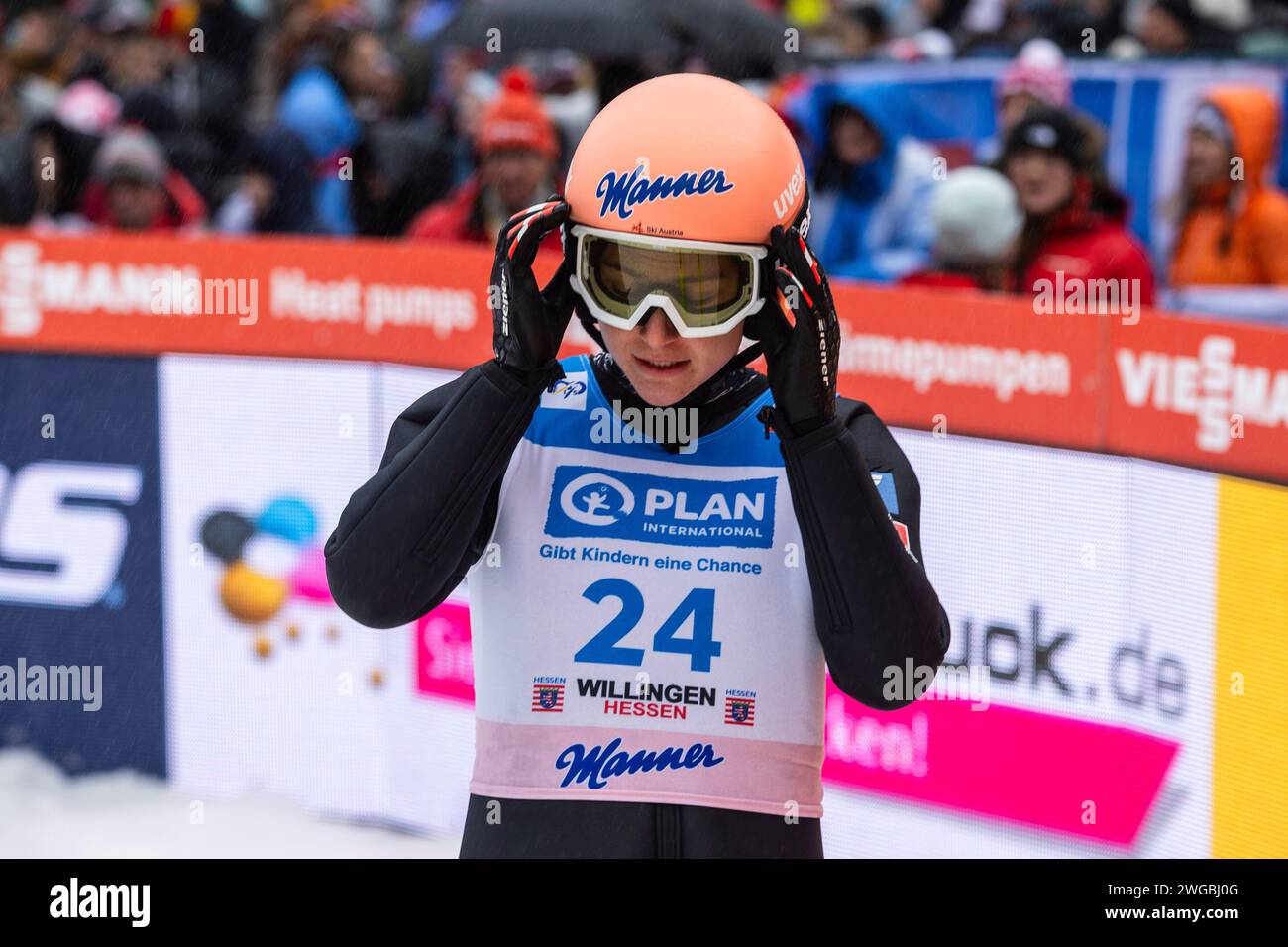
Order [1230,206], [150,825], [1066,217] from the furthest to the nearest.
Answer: [1230,206] < [1066,217] < [150,825]

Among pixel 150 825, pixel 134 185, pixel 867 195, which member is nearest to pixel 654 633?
pixel 150 825

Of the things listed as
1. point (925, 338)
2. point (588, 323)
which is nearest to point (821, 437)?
point (588, 323)

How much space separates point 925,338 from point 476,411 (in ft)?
9.77

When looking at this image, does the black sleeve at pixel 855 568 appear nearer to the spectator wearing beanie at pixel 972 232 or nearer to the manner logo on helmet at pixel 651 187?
the manner logo on helmet at pixel 651 187

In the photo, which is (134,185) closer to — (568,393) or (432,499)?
(568,393)

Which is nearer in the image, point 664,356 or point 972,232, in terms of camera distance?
point 664,356

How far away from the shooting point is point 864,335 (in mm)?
5555

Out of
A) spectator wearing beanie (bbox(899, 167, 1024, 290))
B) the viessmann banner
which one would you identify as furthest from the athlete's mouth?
spectator wearing beanie (bbox(899, 167, 1024, 290))

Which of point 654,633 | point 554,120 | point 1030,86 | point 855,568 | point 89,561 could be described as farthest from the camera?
point 554,120

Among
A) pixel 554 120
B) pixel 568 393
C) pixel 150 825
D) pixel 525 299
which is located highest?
pixel 554 120

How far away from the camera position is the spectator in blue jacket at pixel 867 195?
788cm

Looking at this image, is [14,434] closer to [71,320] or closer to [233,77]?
[71,320]

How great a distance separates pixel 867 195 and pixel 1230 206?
148 centimetres

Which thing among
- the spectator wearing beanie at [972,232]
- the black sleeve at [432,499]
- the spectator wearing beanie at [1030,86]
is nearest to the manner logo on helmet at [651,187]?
the black sleeve at [432,499]
